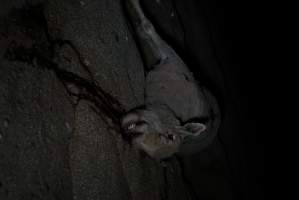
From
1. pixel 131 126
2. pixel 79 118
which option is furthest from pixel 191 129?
pixel 79 118

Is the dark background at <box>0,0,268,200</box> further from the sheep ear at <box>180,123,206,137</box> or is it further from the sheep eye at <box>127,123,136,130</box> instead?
the sheep ear at <box>180,123,206,137</box>

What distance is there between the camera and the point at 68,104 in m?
1.46

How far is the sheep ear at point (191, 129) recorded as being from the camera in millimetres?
1792

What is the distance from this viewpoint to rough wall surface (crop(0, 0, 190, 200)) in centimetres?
119

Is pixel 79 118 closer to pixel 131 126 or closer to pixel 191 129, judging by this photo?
pixel 131 126

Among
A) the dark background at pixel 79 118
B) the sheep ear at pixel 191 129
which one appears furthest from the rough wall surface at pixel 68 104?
the sheep ear at pixel 191 129

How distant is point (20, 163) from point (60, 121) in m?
0.28

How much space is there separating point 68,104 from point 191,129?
27.6 inches

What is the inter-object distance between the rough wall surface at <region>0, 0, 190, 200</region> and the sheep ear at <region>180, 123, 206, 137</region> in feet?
0.87

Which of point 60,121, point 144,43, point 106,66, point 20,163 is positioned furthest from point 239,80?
point 20,163

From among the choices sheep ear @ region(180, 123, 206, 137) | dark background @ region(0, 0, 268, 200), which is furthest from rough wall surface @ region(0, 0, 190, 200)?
sheep ear @ region(180, 123, 206, 137)

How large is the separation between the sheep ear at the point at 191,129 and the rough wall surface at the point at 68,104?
0.27 m

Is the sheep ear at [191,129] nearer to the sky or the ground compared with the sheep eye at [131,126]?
nearer to the ground

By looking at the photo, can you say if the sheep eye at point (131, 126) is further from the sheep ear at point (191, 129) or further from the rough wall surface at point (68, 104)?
the sheep ear at point (191, 129)
